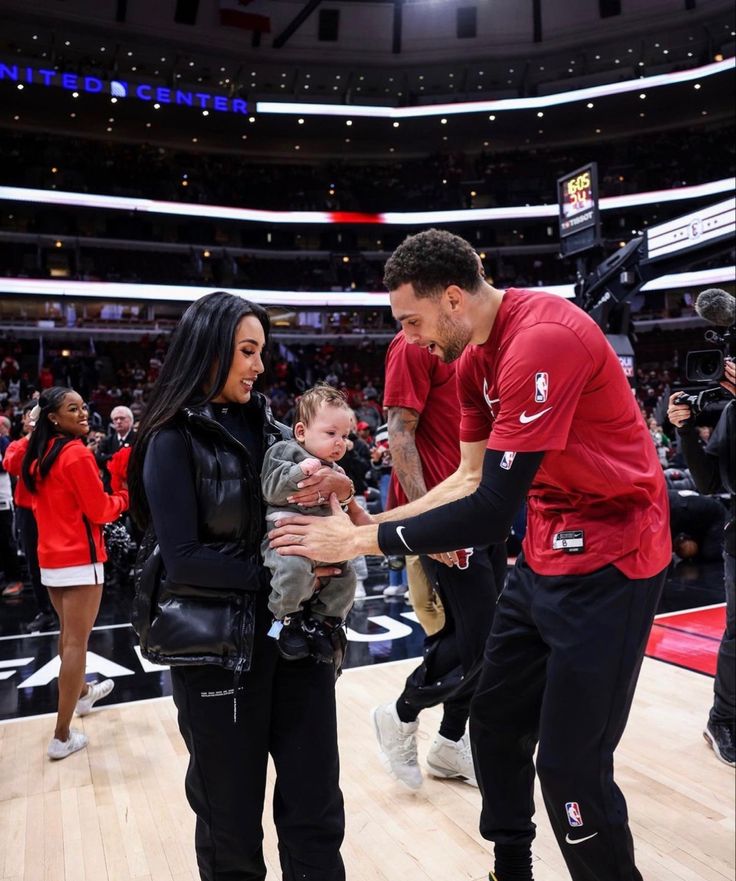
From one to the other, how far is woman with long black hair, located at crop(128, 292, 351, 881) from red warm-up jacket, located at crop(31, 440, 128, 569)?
191cm

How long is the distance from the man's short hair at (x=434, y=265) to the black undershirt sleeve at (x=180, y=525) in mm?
698

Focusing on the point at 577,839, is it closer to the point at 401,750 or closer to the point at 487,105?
the point at 401,750

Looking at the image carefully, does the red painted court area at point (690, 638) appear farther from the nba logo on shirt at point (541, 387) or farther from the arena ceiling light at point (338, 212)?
the arena ceiling light at point (338, 212)

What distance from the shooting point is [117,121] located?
86.0ft

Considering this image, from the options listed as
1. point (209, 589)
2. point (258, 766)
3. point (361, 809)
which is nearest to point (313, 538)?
point (209, 589)

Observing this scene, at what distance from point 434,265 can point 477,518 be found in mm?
642

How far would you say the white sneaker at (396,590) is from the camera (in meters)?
6.71

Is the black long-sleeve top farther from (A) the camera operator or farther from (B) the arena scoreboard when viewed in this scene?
(B) the arena scoreboard

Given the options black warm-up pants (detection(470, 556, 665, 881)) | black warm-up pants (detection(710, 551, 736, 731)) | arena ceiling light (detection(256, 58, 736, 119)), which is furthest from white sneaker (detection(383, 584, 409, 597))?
arena ceiling light (detection(256, 58, 736, 119))

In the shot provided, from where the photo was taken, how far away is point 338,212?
2745 centimetres

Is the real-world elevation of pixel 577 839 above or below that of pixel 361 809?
above

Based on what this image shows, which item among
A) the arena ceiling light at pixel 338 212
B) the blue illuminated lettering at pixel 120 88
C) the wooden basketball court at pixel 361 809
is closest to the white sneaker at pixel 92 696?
the wooden basketball court at pixel 361 809

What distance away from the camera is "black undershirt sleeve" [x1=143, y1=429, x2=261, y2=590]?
165 cm

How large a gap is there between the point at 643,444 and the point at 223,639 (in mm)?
1151
